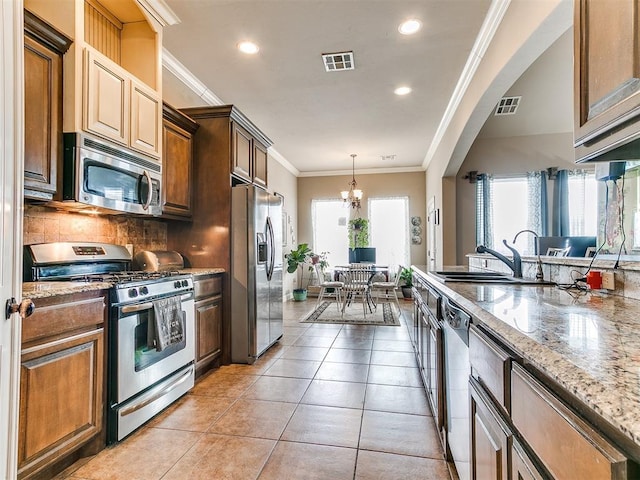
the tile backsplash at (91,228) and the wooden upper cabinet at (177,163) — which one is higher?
the wooden upper cabinet at (177,163)

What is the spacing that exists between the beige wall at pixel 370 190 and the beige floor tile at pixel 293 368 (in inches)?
195

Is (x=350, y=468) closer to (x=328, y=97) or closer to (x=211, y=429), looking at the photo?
(x=211, y=429)

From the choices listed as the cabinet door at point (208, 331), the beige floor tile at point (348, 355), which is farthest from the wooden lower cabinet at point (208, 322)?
the beige floor tile at point (348, 355)

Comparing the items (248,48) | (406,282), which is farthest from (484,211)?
(248,48)

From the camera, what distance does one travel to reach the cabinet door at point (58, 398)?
4.87 ft

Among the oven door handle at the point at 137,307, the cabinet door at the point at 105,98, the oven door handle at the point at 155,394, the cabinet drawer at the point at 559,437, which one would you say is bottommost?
the oven door handle at the point at 155,394

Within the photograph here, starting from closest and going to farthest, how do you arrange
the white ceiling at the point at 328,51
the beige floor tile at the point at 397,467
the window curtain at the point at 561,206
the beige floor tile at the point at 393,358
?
the beige floor tile at the point at 397,467 → the white ceiling at the point at 328,51 → the beige floor tile at the point at 393,358 → the window curtain at the point at 561,206

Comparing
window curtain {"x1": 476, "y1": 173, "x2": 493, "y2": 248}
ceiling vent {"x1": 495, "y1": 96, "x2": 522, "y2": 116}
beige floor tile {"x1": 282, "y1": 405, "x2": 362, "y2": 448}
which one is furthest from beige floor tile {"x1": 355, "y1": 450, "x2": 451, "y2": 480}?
window curtain {"x1": 476, "y1": 173, "x2": 493, "y2": 248}

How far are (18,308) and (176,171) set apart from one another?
2044 mm

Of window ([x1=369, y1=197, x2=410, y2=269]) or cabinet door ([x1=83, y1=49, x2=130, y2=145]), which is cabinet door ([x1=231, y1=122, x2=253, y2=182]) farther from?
window ([x1=369, y1=197, x2=410, y2=269])

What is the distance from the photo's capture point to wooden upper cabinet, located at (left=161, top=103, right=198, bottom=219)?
297cm

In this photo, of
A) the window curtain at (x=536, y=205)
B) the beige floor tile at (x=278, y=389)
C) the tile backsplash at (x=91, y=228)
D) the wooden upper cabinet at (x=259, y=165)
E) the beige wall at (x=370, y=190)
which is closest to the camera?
the tile backsplash at (x=91, y=228)

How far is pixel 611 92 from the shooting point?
96 cm

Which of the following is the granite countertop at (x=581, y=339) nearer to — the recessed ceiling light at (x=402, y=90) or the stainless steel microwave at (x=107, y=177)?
the stainless steel microwave at (x=107, y=177)
